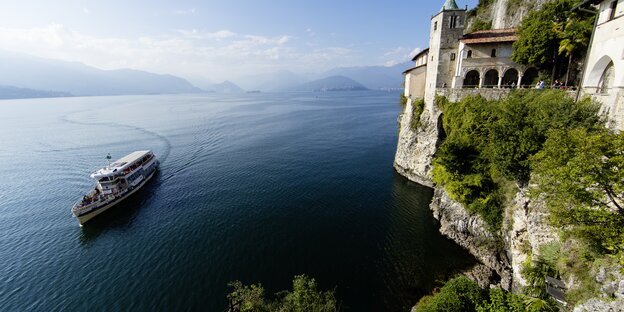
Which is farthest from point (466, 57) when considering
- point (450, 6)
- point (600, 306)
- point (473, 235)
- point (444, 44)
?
point (600, 306)

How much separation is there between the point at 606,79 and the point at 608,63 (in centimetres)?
165

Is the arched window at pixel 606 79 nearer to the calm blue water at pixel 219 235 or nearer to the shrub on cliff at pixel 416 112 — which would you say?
the calm blue water at pixel 219 235

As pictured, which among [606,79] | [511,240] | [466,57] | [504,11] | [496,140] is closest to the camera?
[511,240]

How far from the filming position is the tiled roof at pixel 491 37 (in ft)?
134

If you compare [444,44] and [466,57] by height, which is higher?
[444,44]

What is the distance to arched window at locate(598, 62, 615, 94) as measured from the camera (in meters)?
25.7

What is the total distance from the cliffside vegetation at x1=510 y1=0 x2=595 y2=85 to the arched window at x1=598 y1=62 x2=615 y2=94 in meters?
8.26

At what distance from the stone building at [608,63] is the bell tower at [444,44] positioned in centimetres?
1659

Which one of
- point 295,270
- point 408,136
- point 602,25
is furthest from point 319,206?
point 602,25

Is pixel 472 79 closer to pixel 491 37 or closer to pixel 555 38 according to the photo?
pixel 491 37

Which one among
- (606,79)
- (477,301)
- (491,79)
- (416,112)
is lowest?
(477,301)

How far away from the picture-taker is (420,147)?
46781mm

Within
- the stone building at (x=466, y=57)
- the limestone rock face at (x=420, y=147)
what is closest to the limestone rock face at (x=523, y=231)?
the limestone rock face at (x=420, y=147)

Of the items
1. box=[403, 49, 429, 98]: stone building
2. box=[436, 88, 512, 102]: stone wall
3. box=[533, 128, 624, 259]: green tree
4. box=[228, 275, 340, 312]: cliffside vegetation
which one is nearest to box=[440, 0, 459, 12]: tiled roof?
box=[403, 49, 429, 98]: stone building
